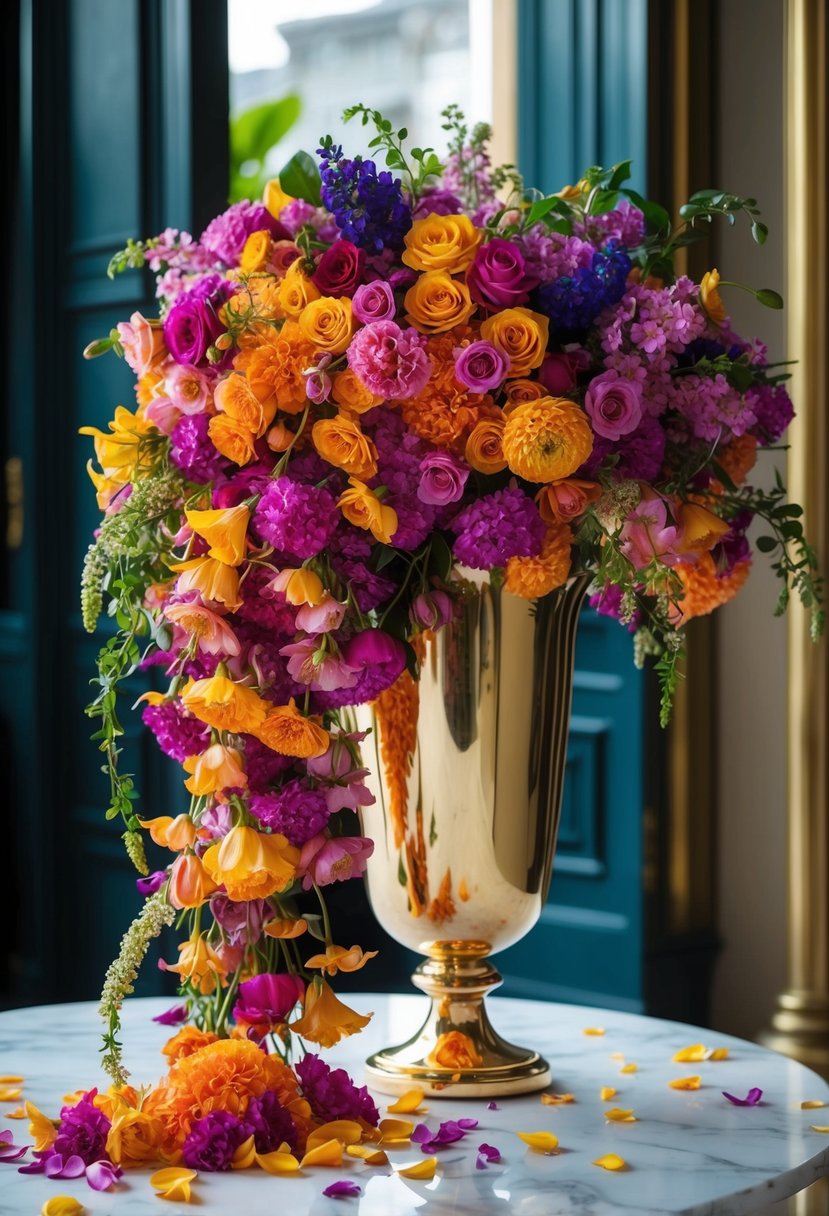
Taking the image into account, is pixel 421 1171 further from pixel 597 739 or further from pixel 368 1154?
pixel 597 739

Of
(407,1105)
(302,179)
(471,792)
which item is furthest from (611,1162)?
(302,179)

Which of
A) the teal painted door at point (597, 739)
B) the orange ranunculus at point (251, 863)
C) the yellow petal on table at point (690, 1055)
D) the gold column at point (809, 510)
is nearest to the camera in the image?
the orange ranunculus at point (251, 863)

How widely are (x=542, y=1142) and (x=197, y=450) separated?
0.49 metres

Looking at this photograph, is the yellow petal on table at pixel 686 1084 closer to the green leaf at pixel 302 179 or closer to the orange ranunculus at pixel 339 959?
the orange ranunculus at pixel 339 959

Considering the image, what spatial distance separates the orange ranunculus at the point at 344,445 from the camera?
3.13ft

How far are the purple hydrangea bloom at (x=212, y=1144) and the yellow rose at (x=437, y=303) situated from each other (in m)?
0.50

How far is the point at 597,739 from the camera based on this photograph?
2943mm

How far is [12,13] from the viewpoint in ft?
12.5

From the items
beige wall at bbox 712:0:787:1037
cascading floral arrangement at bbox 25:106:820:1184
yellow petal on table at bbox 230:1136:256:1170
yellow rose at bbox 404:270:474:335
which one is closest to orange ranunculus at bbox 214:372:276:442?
cascading floral arrangement at bbox 25:106:820:1184

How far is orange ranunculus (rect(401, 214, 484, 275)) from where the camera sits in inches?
39.4

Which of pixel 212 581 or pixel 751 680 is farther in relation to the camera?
pixel 751 680

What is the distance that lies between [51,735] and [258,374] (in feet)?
8.48

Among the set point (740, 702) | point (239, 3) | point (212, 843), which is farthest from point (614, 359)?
point (239, 3)

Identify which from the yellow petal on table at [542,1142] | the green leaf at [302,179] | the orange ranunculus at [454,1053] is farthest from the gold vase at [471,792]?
the green leaf at [302,179]
